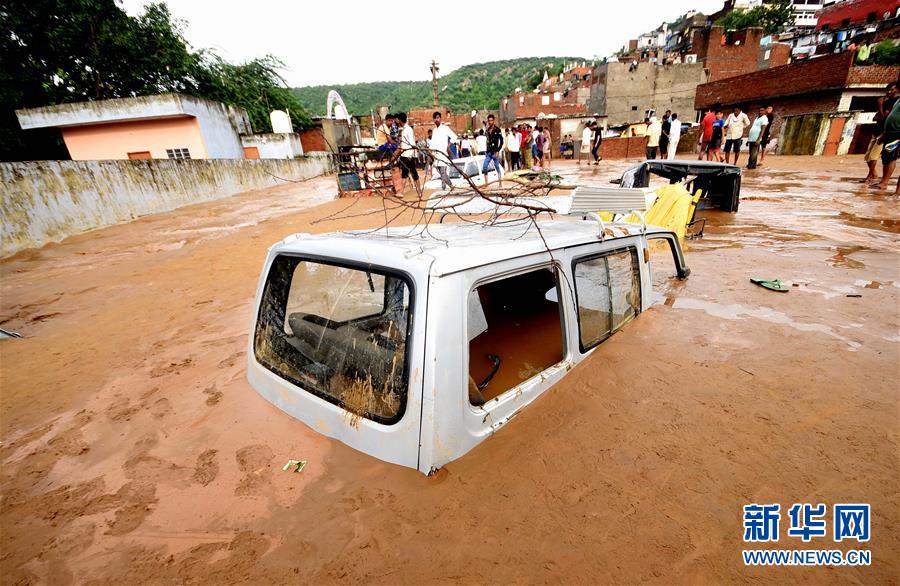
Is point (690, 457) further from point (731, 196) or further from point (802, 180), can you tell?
point (802, 180)

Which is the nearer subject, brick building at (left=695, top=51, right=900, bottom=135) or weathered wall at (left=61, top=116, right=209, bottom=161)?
weathered wall at (left=61, top=116, right=209, bottom=161)

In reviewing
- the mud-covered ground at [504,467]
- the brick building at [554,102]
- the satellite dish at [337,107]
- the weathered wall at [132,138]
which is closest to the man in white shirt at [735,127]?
the mud-covered ground at [504,467]

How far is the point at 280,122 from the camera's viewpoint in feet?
88.2

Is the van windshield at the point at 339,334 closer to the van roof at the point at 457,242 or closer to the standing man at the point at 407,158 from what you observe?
the van roof at the point at 457,242

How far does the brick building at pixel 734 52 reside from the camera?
3625 cm

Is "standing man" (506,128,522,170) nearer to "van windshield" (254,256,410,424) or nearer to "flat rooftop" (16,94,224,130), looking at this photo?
"flat rooftop" (16,94,224,130)

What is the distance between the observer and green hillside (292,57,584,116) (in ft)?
228

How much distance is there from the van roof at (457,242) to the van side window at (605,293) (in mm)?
173

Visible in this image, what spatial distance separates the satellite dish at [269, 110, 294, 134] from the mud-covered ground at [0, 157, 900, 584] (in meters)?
27.4

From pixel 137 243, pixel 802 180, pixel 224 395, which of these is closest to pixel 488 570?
pixel 224 395

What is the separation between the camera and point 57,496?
1.98 meters

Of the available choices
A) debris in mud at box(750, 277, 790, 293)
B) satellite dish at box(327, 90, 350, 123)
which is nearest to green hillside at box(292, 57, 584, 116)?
satellite dish at box(327, 90, 350, 123)

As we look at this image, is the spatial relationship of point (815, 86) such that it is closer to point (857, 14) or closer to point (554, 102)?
point (554, 102)

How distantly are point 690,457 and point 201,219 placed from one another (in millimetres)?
13896
